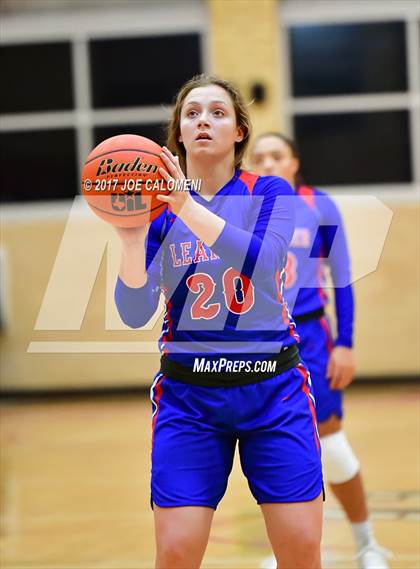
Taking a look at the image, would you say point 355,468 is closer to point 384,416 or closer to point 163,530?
point 163,530

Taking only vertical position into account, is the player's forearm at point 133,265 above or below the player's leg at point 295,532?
above

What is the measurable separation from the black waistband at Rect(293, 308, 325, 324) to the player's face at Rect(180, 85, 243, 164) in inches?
74.9

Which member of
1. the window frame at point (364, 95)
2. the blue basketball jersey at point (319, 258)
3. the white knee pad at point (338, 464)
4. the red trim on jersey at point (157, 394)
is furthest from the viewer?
the window frame at point (364, 95)

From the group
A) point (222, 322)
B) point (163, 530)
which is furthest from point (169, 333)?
point (163, 530)

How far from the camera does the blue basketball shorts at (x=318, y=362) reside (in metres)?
5.13

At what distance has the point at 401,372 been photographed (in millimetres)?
10812

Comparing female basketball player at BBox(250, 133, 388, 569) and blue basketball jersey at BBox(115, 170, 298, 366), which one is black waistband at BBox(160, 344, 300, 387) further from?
female basketball player at BBox(250, 133, 388, 569)

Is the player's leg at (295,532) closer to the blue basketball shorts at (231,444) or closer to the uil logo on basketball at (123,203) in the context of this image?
the blue basketball shorts at (231,444)

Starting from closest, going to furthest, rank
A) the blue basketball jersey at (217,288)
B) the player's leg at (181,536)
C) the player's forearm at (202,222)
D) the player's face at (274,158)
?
the player's forearm at (202,222), the player's leg at (181,536), the blue basketball jersey at (217,288), the player's face at (274,158)

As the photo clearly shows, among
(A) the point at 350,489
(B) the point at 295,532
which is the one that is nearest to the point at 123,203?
(B) the point at 295,532

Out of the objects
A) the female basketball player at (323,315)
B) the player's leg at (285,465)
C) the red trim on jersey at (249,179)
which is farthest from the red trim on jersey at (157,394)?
the female basketball player at (323,315)

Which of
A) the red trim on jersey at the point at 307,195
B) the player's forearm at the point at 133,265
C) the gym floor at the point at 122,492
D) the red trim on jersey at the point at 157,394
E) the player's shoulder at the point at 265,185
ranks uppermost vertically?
the red trim on jersey at the point at 307,195

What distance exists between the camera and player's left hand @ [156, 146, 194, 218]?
2.98m

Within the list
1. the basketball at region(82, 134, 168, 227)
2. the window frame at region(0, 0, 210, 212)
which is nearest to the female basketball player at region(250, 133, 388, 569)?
the basketball at region(82, 134, 168, 227)
